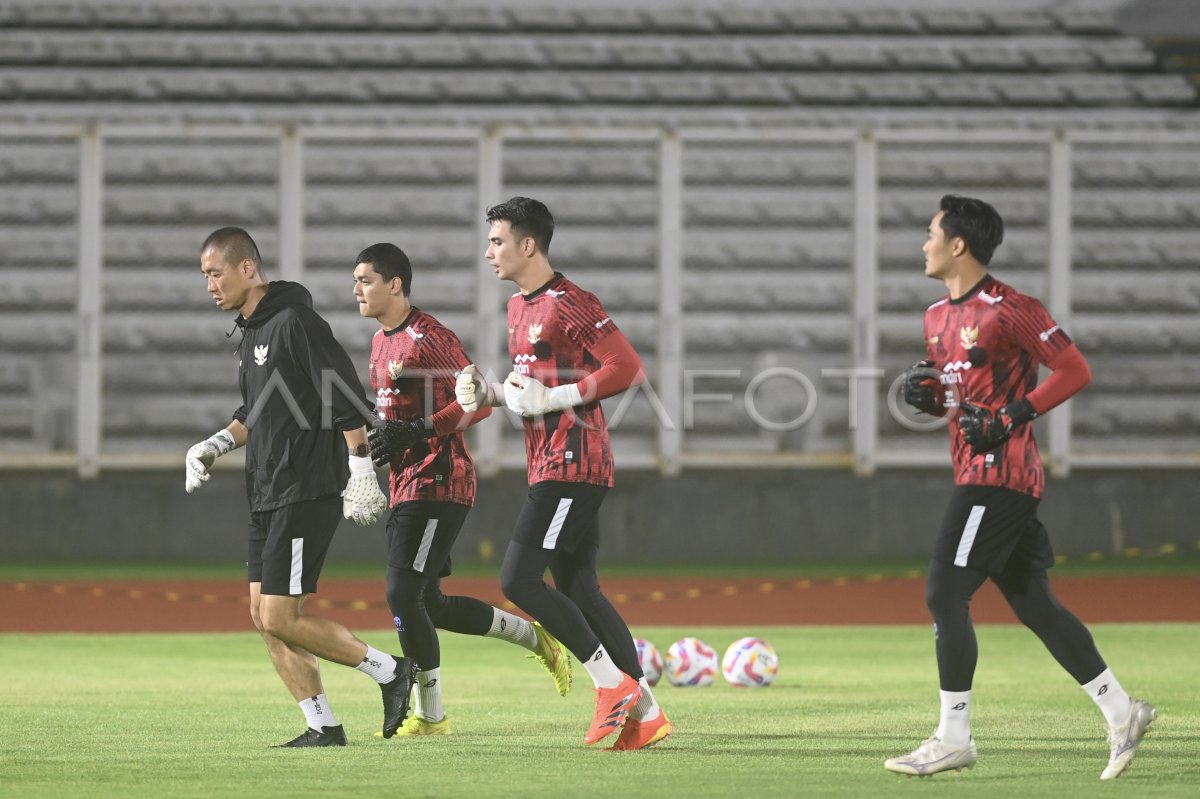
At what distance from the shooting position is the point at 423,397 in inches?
267

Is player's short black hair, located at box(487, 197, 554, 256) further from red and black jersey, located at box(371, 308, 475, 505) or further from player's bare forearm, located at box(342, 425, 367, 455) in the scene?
player's bare forearm, located at box(342, 425, 367, 455)

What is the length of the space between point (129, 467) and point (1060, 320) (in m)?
8.33

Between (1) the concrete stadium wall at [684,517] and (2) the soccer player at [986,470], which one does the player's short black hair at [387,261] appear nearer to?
(2) the soccer player at [986,470]

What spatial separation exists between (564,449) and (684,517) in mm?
9937

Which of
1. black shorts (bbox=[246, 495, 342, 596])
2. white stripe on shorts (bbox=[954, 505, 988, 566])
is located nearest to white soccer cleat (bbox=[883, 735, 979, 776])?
white stripe on shorts (bbox=[954, 505, 988, 566])

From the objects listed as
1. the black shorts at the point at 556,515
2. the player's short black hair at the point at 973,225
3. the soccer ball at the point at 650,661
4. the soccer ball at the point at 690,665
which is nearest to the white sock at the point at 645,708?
the black shorts at the point at 556,515

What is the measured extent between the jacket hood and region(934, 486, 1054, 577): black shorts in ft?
7.49

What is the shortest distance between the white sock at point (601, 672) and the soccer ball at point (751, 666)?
7.53 feet

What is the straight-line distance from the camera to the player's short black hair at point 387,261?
266 inches

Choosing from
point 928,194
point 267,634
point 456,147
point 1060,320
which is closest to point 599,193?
point 456,147

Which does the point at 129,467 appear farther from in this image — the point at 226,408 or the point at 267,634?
the point at 267,634

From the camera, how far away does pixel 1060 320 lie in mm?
16625

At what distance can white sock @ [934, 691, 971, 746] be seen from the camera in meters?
5.57

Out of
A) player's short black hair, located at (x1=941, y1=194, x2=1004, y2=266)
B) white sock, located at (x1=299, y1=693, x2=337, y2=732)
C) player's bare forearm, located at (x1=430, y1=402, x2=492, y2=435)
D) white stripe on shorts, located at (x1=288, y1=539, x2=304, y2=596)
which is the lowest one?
white sock, located at (x1=299, y1=693, x2=337, y2=732)
